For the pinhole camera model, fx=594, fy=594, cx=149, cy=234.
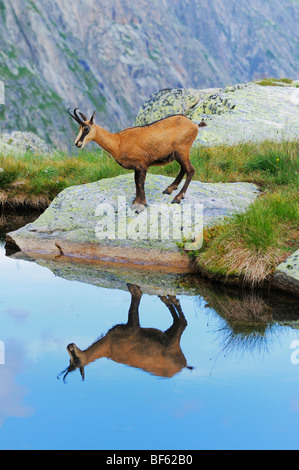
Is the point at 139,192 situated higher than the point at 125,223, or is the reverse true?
the point at 139,192

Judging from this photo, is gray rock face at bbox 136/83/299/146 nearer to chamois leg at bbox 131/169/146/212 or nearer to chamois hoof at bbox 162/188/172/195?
chamois hoof at bbox 162/188/172/195

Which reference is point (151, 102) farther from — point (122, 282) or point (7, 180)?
point (122, 282)

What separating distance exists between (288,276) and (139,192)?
2772 mm

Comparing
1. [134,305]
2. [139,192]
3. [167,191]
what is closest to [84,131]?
[139,192]

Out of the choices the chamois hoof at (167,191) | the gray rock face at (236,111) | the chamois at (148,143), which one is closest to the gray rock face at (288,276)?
the chamois at (148,143)

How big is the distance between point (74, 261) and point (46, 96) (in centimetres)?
16438

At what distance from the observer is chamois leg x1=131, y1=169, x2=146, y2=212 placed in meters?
8.77

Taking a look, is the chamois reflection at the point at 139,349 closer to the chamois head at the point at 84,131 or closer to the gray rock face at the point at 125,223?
the gray rock face at the point at 125,223

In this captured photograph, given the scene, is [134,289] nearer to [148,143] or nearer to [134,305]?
[134,305]

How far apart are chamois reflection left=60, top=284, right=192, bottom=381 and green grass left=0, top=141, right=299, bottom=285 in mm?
1887

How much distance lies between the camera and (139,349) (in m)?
5.71

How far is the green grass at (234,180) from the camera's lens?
8.08 metres

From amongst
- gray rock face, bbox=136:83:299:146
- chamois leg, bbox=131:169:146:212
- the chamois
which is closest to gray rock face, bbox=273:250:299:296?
the chamois
